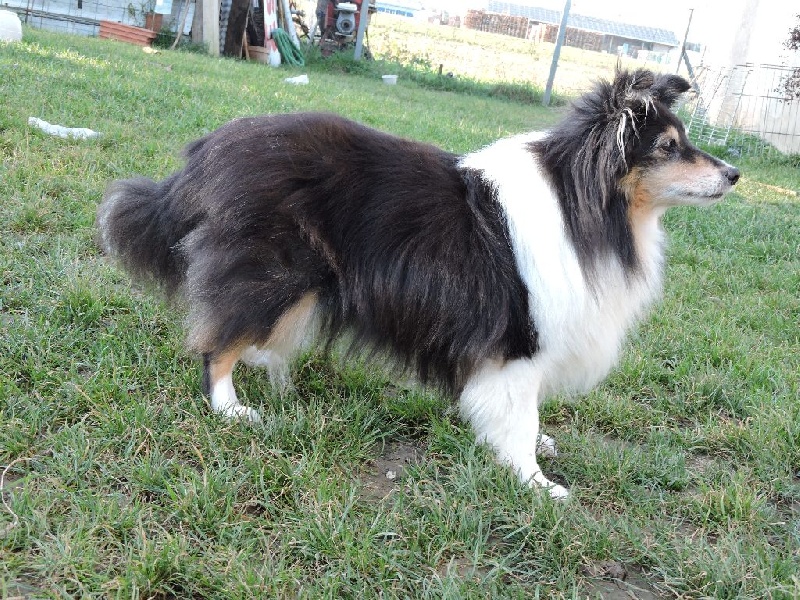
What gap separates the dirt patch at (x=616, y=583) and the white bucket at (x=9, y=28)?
10.3 meters

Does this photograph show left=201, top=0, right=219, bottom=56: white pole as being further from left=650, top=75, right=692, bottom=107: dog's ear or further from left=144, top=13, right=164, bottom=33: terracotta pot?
left=650, top=75, right=692, bottom=107: dog's ear

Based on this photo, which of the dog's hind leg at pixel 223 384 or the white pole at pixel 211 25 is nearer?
the dog's hind leg at pixel 223 384

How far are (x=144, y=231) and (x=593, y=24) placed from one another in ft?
90.7

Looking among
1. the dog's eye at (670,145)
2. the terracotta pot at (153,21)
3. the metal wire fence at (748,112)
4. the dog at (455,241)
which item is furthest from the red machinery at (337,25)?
the dog's eye at (670,145)

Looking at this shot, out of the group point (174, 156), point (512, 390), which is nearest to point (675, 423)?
point (512, 390)

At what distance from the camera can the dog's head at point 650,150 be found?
8.76ft

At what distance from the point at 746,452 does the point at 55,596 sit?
268 cm

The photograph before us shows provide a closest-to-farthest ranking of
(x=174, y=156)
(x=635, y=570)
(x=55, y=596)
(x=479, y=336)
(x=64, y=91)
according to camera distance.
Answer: (x=55, y=596), (x=635, y=570), (x=479, y=336), (x=174, y=156), (x=64, y=91)

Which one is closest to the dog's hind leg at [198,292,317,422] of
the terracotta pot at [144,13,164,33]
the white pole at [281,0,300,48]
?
the terracotta pot at [144,13,164,33]

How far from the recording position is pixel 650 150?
107 inches

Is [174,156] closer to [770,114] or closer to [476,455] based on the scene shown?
[476,455]

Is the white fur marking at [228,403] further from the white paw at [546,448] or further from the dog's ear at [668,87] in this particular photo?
the dog's ear at [668,87]

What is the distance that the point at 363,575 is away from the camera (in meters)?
2.12

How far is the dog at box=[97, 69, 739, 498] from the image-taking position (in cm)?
266
